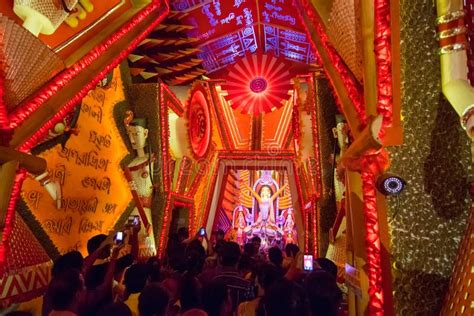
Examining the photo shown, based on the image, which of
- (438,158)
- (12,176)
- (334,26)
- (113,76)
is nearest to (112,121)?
(113,76)

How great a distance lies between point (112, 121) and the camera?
6.20 meters

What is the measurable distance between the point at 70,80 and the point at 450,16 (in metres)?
2.87

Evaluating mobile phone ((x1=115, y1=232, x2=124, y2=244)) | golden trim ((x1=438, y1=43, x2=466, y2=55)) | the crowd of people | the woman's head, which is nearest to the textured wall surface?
golden trim ((x1=438, y1=43, x2=466, y2=55))

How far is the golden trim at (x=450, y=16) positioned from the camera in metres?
1.87

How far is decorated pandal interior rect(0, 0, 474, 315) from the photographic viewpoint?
1987 mm

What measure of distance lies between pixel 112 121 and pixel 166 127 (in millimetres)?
960

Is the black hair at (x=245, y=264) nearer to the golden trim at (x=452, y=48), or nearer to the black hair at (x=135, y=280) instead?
the black hair at (x=135, y=280)

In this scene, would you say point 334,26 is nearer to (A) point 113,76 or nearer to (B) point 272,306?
(B) point 272,306

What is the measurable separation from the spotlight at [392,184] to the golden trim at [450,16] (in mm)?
820

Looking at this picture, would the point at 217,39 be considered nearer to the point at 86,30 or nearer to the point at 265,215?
the point at 86,30

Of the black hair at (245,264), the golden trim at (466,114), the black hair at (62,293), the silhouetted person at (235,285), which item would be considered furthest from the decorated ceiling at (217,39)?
the golden trim at (466,114)

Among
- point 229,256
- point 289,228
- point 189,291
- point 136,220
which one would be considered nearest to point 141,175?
point 136,220

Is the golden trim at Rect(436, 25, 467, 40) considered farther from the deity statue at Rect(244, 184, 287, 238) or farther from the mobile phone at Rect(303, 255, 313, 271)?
→ the deity statue at Rect(244, 184, 287, 238)

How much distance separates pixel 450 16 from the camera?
189 cm
